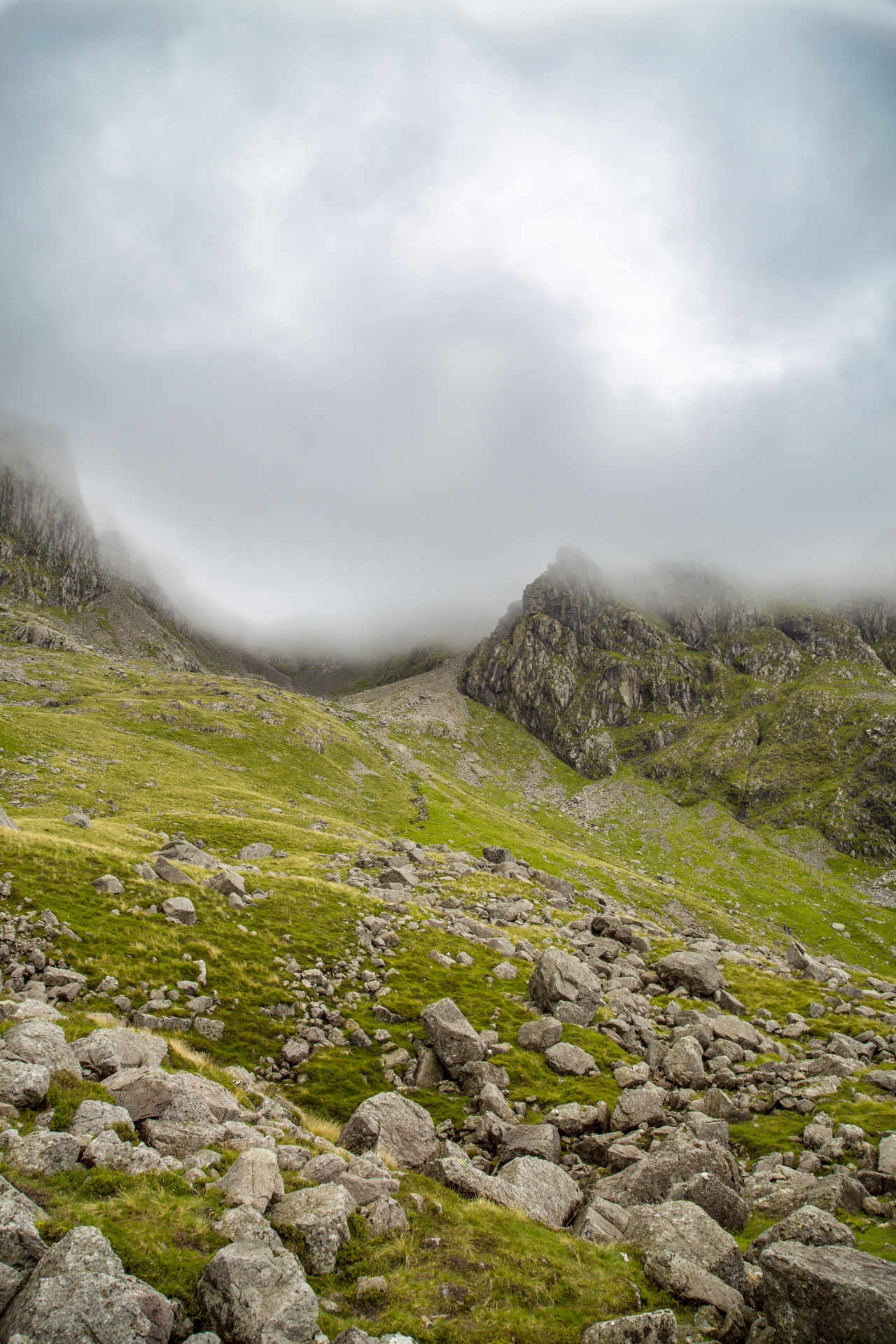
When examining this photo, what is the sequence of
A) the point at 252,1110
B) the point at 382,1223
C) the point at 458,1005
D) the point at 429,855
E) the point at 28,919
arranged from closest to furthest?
the point at 382,1223 → the point at 252,1110 → the point at 28,919 → the point at 458,1005 → the point at 429,855

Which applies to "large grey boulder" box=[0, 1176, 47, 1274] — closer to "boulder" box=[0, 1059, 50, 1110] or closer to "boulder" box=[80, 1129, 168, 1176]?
"boulder" box=[80, 1129, 168, 1176]

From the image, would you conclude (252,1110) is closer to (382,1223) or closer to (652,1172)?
(382,1223)

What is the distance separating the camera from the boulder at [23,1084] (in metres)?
12.3

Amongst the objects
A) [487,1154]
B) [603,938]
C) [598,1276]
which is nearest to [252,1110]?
[487,1154]

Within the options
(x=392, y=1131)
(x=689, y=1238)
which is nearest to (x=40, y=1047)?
(x=392, y=1131)

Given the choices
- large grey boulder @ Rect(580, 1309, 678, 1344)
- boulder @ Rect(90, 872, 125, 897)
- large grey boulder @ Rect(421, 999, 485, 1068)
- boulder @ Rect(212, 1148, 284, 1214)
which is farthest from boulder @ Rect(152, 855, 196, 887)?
large grey boulder @ Rect(580, 1309, 678, 1344)

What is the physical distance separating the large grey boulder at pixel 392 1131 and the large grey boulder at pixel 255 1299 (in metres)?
7.92

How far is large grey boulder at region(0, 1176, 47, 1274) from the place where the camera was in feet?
26.5

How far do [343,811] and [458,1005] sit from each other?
97766mm

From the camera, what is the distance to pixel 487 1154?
63.4 ft

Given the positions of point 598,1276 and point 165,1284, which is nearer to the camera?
point 165,1284

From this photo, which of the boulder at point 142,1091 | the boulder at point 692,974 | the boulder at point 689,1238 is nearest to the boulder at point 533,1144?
the boulder at point 689,1238

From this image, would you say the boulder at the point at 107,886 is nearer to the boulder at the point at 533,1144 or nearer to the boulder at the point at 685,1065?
the boulder at the point at 533,1144

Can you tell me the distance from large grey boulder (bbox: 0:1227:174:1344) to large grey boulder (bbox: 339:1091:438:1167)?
9.92 metres
